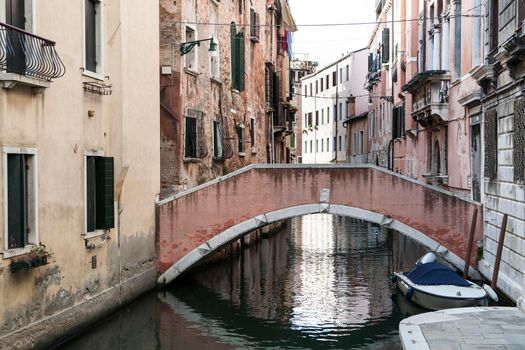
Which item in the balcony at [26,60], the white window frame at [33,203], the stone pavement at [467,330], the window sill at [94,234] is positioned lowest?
the stone pavement at [467,330]

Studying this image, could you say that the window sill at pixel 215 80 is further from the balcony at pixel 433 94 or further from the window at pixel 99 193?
the window at pixel 99 193

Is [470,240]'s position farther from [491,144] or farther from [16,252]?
[16,252]

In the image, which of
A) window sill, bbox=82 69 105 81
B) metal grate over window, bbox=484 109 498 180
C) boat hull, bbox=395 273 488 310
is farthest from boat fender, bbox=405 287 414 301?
window sill, bbox=82 69 105 81

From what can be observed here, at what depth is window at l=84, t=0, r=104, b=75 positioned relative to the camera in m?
12.4

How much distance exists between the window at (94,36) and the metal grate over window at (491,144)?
23.7ft

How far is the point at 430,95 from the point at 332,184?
5123 mm

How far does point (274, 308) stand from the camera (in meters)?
14.8

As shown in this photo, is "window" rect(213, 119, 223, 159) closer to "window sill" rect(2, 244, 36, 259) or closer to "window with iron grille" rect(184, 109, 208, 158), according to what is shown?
"window with iron grille" rect(184, 109, 208, 158)

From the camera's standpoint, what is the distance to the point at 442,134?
790 inches

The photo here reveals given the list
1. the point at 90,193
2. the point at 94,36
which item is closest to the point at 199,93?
the point at 94,36

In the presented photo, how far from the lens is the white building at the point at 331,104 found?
4378cm

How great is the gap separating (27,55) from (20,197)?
1884mm

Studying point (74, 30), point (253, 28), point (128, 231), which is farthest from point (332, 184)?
point (253, 28)

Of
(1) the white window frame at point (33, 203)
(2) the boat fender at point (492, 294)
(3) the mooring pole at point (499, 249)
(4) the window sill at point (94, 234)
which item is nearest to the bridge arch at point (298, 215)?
(3) the mooring pole at point (499, 249)
